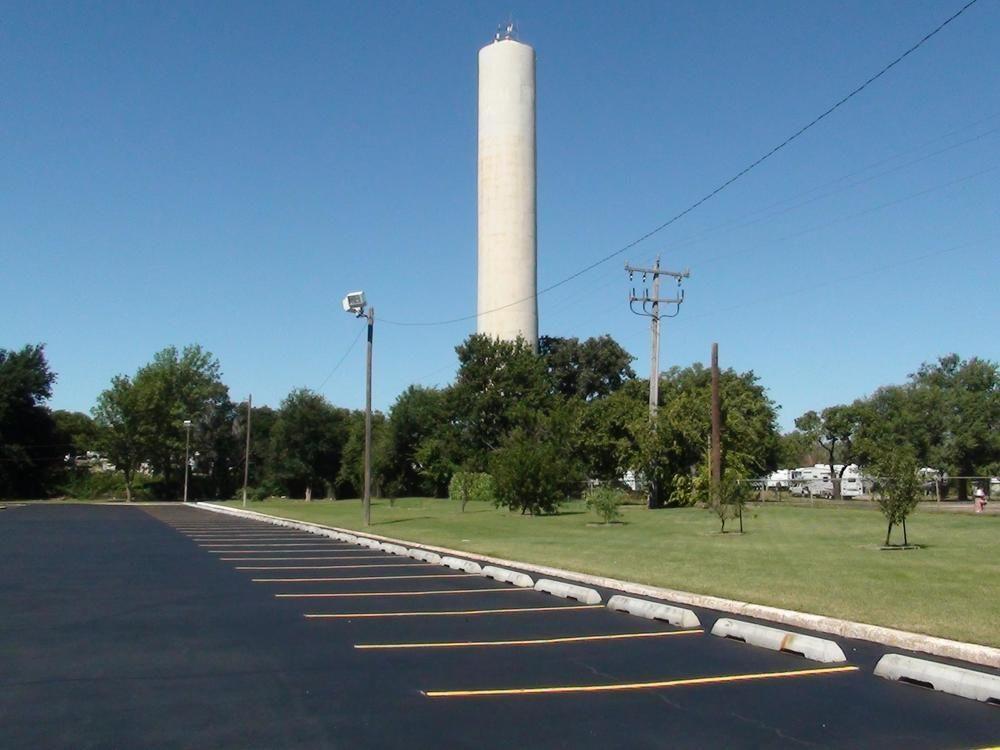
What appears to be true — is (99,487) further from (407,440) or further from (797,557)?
(797,557)

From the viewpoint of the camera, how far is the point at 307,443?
89.9 m

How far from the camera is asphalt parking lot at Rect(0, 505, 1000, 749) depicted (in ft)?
22.7

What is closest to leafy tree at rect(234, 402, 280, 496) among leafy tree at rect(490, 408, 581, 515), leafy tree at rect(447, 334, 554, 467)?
leafy tree at rect(447, 334, 554, 467)

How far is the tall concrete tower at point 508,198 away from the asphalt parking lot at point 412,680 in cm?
5779

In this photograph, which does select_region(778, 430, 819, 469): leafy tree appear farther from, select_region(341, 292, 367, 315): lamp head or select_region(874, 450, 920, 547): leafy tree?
select_region(874, 450, 920, 547): leafy tree

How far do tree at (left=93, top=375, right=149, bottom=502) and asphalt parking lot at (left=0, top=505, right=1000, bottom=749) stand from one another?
7391 cm

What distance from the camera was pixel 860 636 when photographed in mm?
10805

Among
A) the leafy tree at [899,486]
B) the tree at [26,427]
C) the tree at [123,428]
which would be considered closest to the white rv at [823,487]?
the leafy tree at [899,486]

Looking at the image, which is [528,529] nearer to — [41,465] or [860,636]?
[860,636]

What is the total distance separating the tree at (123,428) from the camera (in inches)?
3332

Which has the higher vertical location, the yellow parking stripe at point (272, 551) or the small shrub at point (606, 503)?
the small shrub at point (606, 503)

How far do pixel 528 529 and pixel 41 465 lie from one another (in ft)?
238

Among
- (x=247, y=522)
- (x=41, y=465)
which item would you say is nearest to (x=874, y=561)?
(x=247, y=522)

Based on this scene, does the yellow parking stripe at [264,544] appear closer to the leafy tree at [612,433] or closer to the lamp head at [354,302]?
the lamp head at [354,302]
